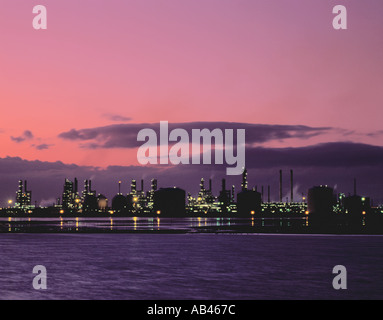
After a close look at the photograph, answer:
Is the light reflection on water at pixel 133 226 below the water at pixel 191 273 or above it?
below

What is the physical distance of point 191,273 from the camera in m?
23.0

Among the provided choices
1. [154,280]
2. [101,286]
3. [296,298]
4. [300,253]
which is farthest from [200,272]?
[300,253]

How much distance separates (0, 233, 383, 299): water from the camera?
58.0 ft

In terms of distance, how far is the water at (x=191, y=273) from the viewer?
17.7 m

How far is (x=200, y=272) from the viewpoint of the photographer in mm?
23422

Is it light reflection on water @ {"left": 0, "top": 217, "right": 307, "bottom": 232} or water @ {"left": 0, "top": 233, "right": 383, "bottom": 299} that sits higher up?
water @ {"left": 0, "top": 233, "right": 383, "bottom": 299}

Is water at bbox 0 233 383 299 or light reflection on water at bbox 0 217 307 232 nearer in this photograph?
→ water at bbox 0 233 383 299

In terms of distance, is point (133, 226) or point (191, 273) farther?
point (133, 226)

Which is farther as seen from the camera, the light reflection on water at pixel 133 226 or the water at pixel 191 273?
the light reflection on water at pixel 133 226

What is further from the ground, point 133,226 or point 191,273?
point 191,273
